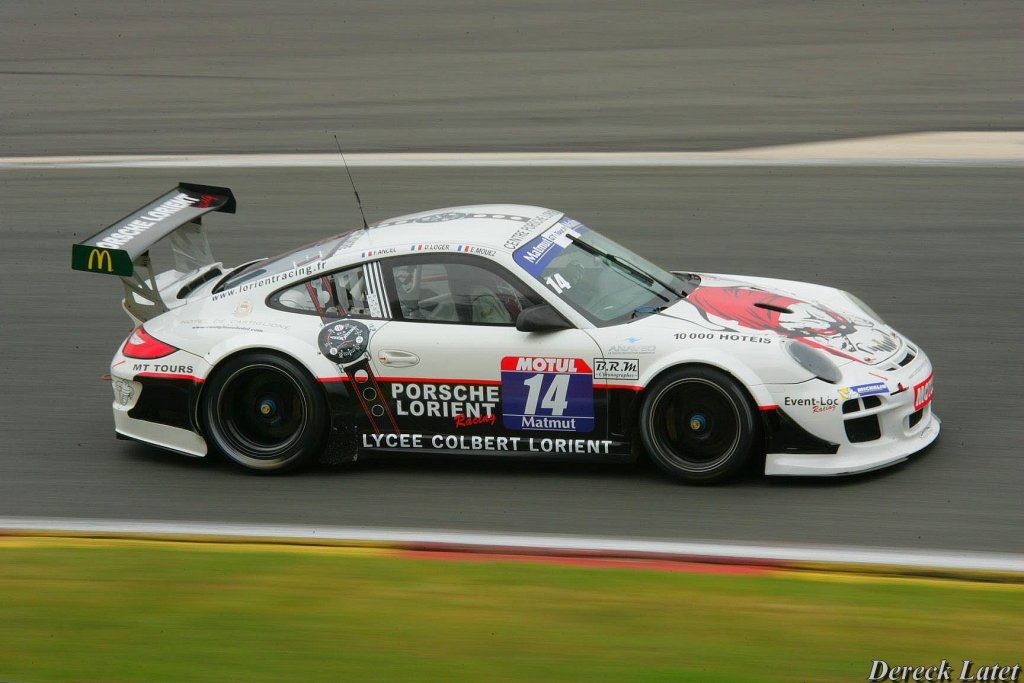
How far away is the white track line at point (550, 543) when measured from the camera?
18.0 feet

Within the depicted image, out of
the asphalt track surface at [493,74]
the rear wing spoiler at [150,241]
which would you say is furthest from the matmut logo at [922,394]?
the asphalt track surface at [493,74]

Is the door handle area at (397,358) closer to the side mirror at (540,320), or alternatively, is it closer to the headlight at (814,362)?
the side mirror at (540,320)

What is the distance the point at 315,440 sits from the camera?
673cm

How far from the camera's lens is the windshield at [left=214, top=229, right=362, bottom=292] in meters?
7.00

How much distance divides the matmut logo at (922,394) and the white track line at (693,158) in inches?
235

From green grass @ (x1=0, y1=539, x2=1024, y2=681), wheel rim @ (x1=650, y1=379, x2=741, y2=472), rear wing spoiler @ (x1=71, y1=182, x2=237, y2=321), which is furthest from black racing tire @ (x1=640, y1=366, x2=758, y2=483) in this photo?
rear wing spoiler @ (x1=71, y1=182, x2=237, y2=321)

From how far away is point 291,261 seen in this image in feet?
23.2

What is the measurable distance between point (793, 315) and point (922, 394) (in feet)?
2.63

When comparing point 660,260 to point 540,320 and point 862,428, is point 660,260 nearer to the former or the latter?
point 540,320

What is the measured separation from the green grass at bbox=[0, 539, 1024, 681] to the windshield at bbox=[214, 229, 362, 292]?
6.47ft

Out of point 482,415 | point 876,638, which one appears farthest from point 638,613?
point 482,415

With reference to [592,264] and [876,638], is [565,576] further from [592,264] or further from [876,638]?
[592,264]

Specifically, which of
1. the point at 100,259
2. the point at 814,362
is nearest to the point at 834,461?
the point at 814,362

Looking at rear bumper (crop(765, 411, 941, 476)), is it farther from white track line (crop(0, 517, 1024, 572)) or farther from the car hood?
white track line (crop(0, 517, 1024, 572))
